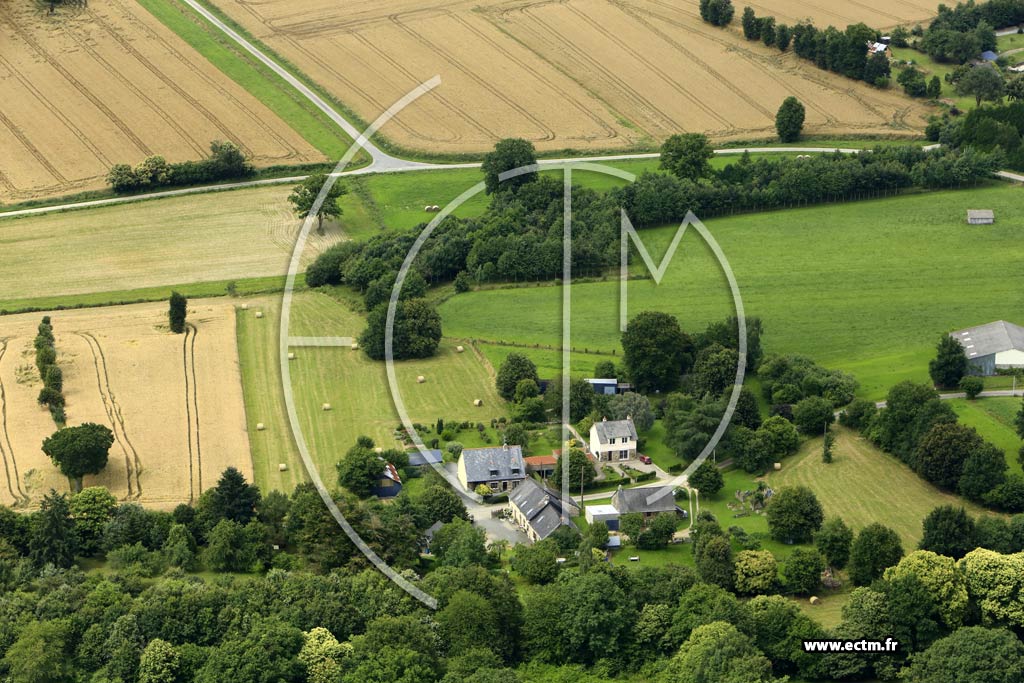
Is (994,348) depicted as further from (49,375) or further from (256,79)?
(256,79)

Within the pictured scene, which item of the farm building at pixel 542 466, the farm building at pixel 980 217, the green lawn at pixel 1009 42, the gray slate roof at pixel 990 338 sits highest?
the green lawn at pixel 1009 42

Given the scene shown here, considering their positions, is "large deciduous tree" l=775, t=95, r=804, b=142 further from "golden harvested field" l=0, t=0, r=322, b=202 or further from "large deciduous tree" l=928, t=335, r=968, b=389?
"large deciduous tree" l=928, t=335, r=968, b=389

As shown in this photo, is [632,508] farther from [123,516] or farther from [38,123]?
[38,123]

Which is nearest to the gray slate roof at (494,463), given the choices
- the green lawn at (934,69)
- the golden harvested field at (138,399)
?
the golden harvested field at (138,399)

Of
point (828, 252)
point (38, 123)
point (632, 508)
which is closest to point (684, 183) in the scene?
point (828, 252)

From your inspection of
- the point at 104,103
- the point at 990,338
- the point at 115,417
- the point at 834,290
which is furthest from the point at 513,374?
the point at 104,103

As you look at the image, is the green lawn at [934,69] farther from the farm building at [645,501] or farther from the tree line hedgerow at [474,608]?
the tree line hedgerow at [474,608]
